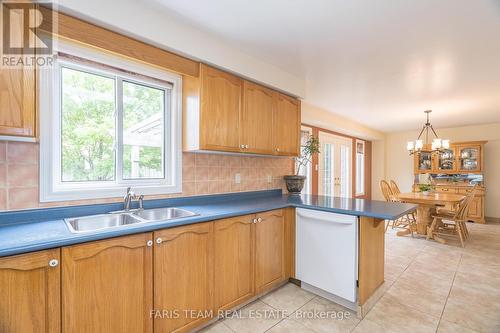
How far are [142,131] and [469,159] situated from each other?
700 centimetres

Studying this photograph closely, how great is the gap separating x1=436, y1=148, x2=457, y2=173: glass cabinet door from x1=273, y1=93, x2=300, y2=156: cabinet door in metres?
4.77

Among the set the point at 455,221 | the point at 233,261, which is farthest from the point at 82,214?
the point at 455,221

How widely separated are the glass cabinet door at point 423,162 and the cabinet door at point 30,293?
728cm

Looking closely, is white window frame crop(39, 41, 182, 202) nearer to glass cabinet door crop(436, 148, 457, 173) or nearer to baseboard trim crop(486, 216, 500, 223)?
glass cabinet door crop(436, 148, 457, 173)

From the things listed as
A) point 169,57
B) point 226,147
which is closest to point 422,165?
point 226,147

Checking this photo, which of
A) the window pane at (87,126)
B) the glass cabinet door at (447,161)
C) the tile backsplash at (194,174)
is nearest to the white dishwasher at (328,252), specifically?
the tile backsplash at (194,174)

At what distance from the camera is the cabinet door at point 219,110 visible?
211 cm

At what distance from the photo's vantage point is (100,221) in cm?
173

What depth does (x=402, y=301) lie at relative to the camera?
2150mm

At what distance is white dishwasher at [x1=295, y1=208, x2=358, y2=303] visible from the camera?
6.42 feet

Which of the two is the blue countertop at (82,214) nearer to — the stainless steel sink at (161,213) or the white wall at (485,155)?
the stainless steel sink at (161,213)

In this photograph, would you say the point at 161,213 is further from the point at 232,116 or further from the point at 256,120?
the point at 256,120

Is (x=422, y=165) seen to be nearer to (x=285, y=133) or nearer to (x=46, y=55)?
(x=285, y=133)

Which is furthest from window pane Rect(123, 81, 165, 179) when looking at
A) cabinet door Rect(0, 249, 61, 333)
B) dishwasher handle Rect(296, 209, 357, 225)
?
dishwasher handle Rect(296, 209, 357, 225)
